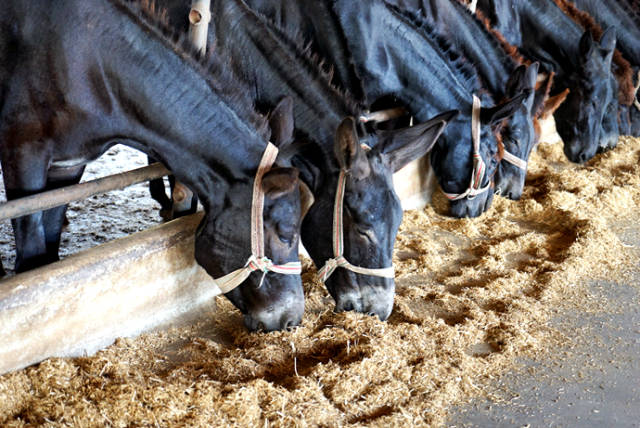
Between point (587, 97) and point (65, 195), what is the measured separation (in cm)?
501

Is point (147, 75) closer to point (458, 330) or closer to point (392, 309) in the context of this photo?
point (392, 309)

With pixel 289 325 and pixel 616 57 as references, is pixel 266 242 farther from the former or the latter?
pixel 616 57

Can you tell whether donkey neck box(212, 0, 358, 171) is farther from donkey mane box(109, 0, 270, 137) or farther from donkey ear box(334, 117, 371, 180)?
donkey mane box(109, 0, 270, 137)

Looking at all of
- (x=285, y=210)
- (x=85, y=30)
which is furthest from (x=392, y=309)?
(x=85, y=30)

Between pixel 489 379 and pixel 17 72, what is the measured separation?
2477mm

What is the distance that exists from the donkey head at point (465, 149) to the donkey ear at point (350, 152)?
1.54 m

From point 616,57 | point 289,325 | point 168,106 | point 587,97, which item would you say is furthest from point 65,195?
point 616,57

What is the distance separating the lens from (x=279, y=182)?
279 cm

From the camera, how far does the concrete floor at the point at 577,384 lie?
2.69m

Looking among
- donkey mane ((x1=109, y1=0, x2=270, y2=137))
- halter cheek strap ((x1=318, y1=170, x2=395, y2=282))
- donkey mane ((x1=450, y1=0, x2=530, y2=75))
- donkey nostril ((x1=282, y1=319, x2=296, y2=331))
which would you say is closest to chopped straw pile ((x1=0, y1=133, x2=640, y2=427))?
donkey nostril ((x1=282, y1=319, x2=296, y2=331))

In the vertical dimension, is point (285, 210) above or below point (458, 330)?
above

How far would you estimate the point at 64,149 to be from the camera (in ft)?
9.46

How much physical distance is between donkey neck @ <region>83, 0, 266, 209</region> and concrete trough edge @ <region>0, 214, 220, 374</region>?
1.33 feet

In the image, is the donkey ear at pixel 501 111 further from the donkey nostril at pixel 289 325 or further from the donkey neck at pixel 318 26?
the donkey nostril at pixel 289 325
